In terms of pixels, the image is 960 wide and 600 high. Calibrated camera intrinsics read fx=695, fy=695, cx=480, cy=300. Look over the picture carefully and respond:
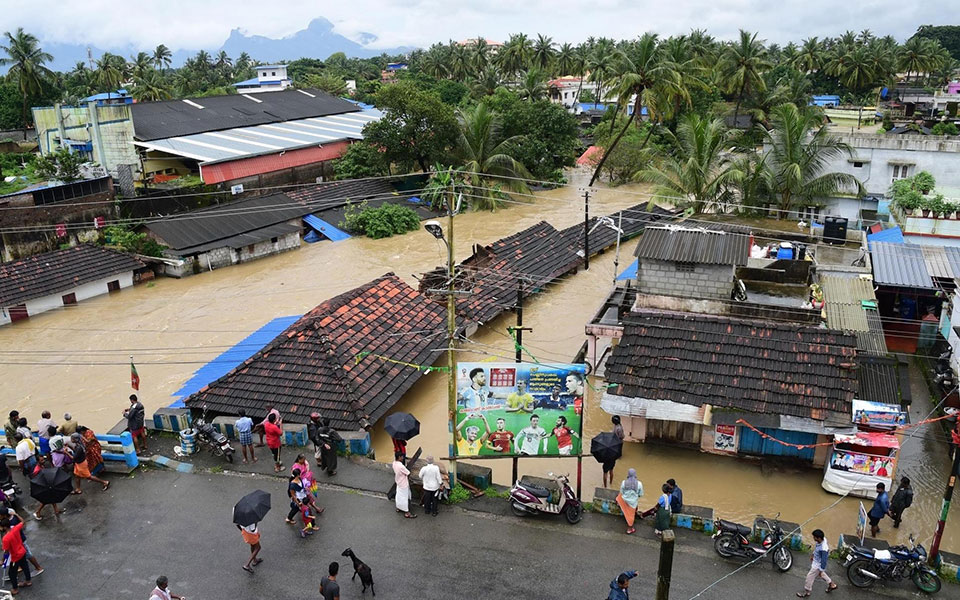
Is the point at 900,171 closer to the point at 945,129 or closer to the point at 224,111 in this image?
the point at 945,129

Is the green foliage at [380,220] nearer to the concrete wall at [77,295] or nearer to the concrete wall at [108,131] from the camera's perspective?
the concrete wall at [77,295]

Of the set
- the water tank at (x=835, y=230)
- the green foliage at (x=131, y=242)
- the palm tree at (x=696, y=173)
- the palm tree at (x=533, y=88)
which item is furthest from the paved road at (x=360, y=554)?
the palm tree at (x=533, y=88)

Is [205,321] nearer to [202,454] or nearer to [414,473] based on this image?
[202,454]

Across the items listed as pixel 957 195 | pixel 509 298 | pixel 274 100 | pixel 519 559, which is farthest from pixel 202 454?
pixel 274 100

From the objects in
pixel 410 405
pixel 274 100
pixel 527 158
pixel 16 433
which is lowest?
pixel 410 405

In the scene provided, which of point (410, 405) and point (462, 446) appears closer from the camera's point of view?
point (462, 446)

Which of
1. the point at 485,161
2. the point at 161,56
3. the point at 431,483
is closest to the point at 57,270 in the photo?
the point at 431,483

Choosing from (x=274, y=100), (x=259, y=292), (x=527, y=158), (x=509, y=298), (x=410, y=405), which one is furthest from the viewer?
(x=274, y=100)

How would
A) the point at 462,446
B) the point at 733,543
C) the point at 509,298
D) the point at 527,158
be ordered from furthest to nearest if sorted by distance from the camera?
1. the point at 527,158
2. the point at 509,298
3. the point at 462,446
4. the point at 733,543
